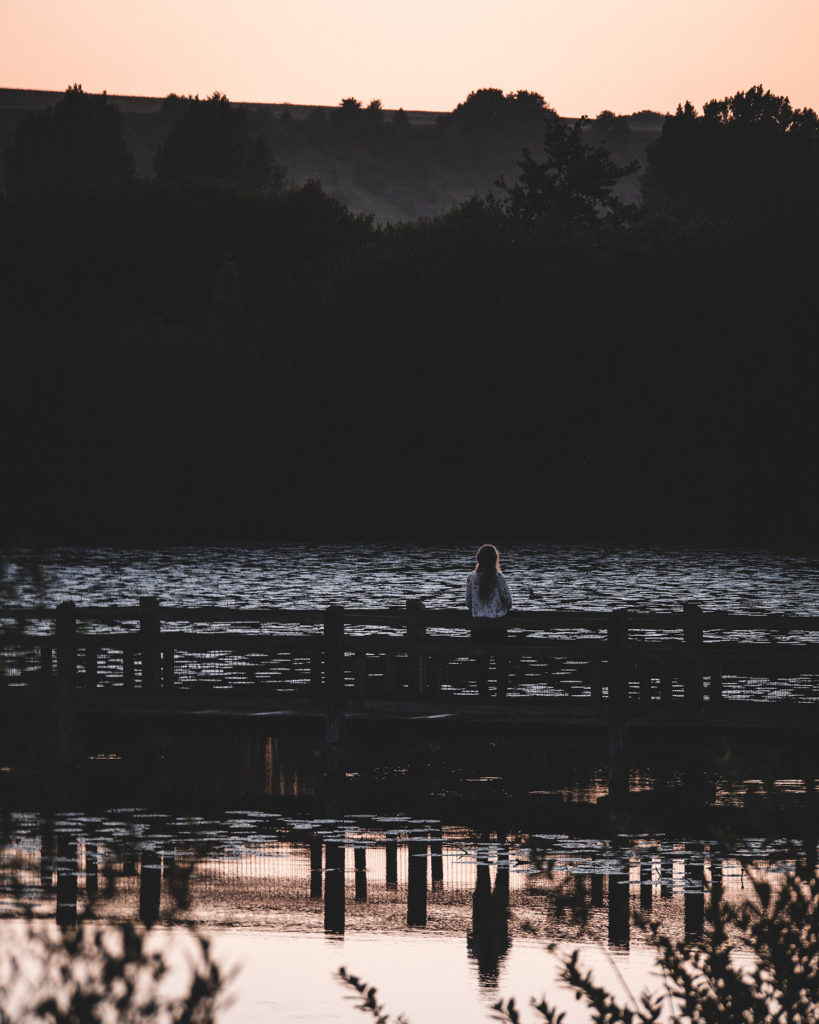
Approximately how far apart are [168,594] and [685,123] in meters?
128

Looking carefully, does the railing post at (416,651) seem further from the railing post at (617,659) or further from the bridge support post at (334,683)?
the railing post at (617,659)

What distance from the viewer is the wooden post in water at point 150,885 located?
13266 millimetres

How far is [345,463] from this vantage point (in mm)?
81250

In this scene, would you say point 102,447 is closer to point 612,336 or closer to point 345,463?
point 345,463

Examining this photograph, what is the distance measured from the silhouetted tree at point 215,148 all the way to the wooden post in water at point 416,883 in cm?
14867

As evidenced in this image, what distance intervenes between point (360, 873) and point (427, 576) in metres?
42.9

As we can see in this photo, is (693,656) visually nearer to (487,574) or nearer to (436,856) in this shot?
(487,574)

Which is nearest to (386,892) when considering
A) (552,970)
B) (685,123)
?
(552,970)

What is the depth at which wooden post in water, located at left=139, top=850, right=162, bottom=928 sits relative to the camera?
1327 centimetres

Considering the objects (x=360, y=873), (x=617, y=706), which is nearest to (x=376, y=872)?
(x=360, y=873)

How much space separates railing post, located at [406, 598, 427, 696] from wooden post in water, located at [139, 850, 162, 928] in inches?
A: 155

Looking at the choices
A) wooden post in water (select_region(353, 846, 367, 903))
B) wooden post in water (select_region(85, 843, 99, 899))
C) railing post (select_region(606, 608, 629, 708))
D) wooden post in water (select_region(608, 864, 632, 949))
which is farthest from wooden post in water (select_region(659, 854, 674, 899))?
wooden post in water (select_region(85, 843, 99, 899))

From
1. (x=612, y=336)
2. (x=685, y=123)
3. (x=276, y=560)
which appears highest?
(x=685, y=123)

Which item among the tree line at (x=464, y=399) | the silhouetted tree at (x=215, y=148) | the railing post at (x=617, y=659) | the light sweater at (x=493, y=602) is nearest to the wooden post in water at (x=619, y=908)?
the railing post at (x=617, y=659)
